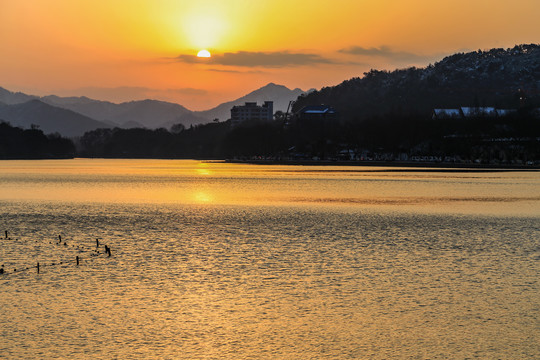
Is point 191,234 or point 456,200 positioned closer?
point 191,234

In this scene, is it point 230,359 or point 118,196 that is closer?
point 230,359

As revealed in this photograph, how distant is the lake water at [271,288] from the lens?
18203mm

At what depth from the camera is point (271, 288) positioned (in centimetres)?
2541

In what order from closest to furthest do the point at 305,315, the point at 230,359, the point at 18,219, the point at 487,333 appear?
the point at 230,359, the point at 487,333, the point at 305,315, the point at 18,219

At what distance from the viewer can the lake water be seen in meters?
18.2

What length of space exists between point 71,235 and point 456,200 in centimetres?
4537

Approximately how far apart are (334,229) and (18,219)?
25.7m

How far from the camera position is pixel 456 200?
71.9m

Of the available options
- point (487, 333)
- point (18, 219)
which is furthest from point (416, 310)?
point (18, 219)

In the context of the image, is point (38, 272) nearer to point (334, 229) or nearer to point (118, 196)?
point (334, 229)

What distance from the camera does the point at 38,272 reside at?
2864 cm

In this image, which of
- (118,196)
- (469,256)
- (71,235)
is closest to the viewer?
(469,256)

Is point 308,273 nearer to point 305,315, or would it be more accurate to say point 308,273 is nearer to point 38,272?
point 305,315

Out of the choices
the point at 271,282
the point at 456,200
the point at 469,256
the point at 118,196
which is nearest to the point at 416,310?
the point at 271,282
